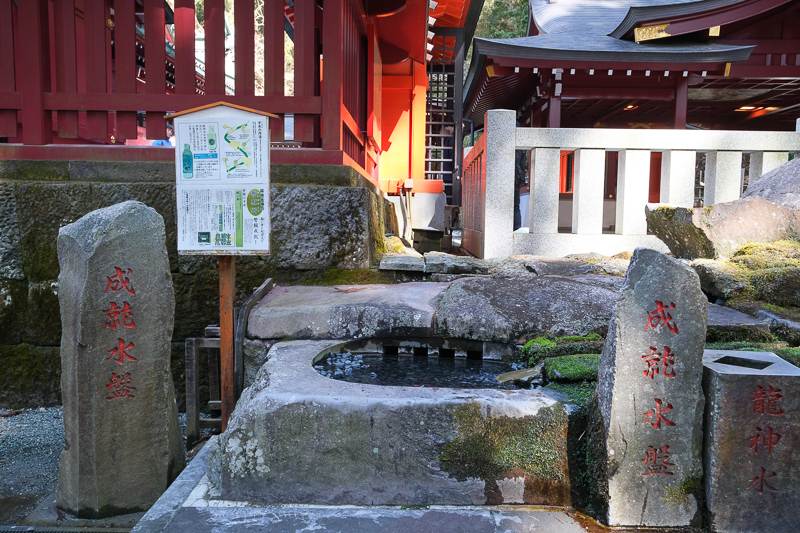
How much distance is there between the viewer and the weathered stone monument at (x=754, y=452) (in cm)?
185

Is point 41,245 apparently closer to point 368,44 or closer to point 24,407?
point 24,407

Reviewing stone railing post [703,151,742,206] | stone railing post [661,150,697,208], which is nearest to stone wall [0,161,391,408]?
stone railing post [661,150,697,208]

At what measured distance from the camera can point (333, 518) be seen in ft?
6.39

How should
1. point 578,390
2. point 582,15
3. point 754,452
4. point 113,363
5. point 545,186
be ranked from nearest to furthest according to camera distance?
point 754,452 < point 578,390 < point 113,363 < point 545,186 < point 582,15

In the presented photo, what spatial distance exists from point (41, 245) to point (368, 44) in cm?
485

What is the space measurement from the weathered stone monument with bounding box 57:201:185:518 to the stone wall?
1.49 m

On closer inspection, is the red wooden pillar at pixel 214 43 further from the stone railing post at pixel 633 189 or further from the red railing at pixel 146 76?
the stone railing post at pixel 633 189

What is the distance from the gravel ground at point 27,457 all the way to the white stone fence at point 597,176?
175 inches

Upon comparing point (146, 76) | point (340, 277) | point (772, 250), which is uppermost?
point (146, 76)

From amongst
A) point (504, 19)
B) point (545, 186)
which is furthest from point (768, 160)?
point (504, 19)

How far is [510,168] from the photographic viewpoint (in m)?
5.96

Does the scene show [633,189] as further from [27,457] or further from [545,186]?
[27,457]

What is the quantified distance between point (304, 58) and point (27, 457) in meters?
3.51

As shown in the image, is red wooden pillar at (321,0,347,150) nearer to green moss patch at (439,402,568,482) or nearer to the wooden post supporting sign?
A: the wooden post supporting sign
